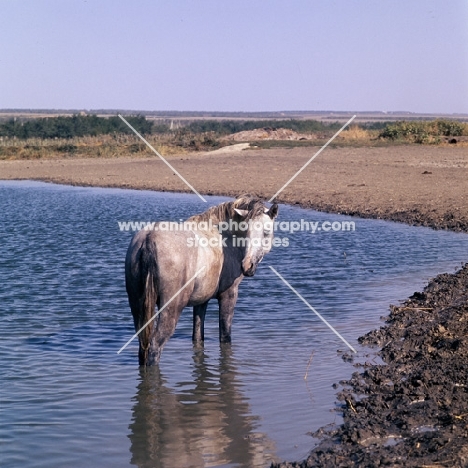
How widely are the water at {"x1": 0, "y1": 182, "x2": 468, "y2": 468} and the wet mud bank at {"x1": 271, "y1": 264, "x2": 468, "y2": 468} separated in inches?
10.0

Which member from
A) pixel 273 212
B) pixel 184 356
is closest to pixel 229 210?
pixel 273 212

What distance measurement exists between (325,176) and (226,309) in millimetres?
→ 16671

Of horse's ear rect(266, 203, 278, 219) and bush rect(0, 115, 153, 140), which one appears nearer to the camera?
horse's ear rect(266, 203, 278, 219)

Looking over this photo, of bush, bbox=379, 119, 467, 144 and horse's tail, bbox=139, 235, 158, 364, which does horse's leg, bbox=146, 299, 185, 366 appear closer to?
horse's tail, bbox=139, 235, 158, 364

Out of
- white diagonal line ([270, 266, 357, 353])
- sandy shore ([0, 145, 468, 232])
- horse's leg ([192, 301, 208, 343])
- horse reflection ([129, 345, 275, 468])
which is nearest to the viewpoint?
horse reflection ([129, 345, 275, 468])

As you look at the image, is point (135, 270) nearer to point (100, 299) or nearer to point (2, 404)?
point (2, 404)

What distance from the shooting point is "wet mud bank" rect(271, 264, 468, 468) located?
15.4 feet

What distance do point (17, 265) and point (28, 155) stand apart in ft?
85.3

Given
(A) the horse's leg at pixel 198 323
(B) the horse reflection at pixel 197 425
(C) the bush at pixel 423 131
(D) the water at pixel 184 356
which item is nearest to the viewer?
(B) the horse reflection at pixel 197 425

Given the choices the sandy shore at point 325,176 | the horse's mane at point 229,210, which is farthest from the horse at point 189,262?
the sandy shore at point 325,176

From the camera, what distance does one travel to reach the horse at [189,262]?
21.9 ft

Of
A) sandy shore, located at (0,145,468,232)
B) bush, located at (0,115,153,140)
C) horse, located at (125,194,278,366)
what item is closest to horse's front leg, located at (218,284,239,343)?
horse, located at (125,194,278,366)

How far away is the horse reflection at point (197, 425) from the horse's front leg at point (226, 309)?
0.56 metres

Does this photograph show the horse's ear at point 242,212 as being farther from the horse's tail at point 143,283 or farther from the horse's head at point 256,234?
the horse's tail at point 143,283
